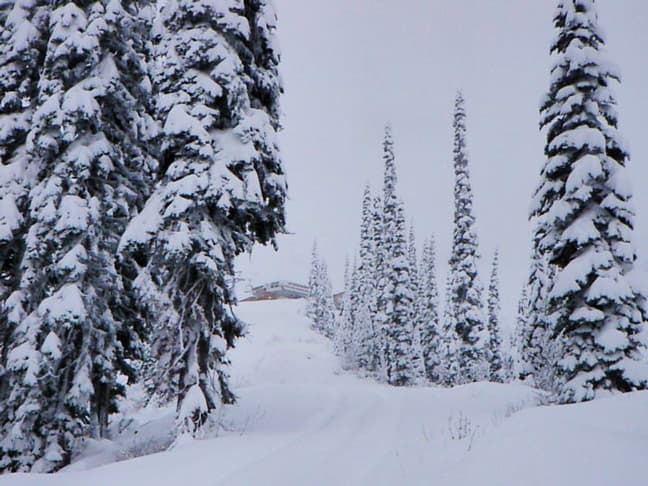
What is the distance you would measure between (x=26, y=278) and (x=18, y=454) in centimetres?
424

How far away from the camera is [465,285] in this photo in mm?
31875

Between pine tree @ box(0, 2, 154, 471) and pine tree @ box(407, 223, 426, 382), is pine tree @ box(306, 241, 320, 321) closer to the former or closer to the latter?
pine tree @ box(407, 223, 426, 382)

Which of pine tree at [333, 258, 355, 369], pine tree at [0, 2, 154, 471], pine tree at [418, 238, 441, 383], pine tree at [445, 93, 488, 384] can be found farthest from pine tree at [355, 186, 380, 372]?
pine tree at [0, 2, 154, 471]

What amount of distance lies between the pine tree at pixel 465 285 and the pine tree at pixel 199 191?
23.9 meters

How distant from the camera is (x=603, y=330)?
1227 centimetres

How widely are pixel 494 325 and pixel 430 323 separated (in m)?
6.59

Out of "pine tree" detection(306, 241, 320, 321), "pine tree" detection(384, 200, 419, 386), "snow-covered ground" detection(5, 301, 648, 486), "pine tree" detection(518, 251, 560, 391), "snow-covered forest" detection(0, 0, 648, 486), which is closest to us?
"snow-covered ground" detection(5, 301, 648, 486)

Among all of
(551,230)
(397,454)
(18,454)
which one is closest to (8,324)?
(18,454)

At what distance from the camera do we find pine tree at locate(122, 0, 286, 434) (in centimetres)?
967

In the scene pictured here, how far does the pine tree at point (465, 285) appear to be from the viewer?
30922mm

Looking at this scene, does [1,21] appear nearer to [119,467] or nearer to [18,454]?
[18,454]

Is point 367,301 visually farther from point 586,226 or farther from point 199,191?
point 199,191

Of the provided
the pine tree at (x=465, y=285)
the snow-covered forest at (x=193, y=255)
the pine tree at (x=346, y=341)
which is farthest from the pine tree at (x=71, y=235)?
the pine tree at (x=346, y=341)

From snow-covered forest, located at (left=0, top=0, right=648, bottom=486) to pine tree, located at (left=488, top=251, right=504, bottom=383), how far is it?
1097 inches
